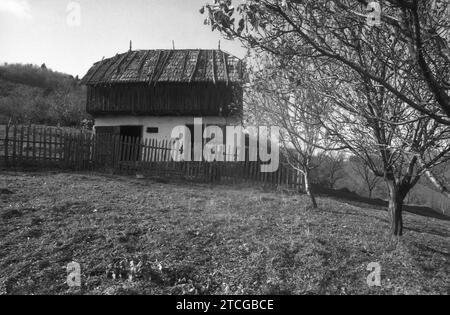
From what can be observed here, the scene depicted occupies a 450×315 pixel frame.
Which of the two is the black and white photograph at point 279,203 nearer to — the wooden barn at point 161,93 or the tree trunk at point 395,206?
the tree trunk at point 395,206

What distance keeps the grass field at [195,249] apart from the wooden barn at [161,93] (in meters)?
11.0

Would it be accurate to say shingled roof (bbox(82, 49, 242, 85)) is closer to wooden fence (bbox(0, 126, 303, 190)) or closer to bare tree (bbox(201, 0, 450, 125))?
wooden fence (bbox(0, 126, 303, 190))

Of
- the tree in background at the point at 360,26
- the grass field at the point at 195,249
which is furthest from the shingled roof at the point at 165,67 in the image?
the tree in background at the point at 360,26

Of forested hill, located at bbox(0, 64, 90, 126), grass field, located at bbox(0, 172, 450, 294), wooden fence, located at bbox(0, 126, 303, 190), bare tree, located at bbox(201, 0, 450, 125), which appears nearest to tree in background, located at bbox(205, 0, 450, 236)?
bare tree, located at bbox(201, 0, 450, 125)

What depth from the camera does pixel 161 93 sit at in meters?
20.5

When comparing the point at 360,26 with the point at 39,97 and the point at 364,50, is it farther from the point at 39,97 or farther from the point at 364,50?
the point at 39,97

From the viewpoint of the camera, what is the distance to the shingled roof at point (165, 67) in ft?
66.2

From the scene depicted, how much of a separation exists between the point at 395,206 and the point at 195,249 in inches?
170

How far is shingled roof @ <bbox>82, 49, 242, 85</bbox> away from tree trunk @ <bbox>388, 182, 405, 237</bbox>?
12.9 meters

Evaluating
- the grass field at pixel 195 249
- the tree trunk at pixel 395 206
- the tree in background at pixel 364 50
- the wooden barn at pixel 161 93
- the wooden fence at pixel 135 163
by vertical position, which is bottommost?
the grass field at pixel 195 249

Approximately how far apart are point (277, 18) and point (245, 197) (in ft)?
26.3

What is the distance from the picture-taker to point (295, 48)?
14.7 ft

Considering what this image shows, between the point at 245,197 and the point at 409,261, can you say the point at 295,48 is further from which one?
the point at 245,197

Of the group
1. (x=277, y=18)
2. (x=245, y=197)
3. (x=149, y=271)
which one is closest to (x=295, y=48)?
(x=277, y=18)
